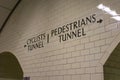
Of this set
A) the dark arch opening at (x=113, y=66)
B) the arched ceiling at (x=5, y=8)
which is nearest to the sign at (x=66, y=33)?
the dark arch opening at (x=113, y=66)

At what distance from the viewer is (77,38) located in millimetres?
2434

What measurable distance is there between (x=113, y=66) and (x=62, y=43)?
0.81m

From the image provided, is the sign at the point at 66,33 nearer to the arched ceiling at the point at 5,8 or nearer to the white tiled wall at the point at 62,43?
the white tiled wall at the point at 62,43

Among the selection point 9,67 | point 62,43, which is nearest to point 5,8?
point 9,67

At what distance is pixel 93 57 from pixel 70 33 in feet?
1.80

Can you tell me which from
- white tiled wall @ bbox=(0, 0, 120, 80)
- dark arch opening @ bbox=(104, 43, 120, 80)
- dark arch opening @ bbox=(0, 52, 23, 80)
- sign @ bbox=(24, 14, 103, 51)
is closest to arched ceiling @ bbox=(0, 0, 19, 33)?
white tiled wall @ bbox=(0, 0, 120, 80)

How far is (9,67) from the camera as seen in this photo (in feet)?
16.9

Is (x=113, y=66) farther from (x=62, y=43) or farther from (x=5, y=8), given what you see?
(x=5, y=8)

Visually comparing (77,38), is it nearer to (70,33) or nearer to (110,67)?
(70,33)

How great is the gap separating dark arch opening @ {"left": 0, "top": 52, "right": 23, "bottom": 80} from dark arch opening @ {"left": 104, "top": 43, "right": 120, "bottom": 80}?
298cm

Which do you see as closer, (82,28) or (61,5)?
(82,28)

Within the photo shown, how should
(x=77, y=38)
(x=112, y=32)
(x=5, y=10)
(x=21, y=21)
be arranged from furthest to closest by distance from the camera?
(x=5, y=10), (x=21, y=21), (x=77, y=38), (x=112, y=32)

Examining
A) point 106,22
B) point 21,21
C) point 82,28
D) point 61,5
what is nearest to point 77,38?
point 82,28

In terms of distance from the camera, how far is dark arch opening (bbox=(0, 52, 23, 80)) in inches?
183
